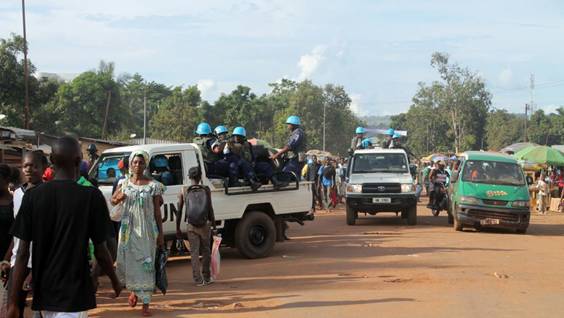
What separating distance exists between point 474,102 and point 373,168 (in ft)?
179

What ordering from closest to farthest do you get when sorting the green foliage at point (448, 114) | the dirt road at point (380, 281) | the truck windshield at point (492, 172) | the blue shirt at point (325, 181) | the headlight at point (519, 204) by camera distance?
the dirt road at point (380, 281) < the headlight at point (519, 204) < the truck windshield at point (492, 172) < the blue shirt at point (325, 181) < the green foliage at point (448, 114)

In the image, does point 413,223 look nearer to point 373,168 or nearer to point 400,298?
point 373,168

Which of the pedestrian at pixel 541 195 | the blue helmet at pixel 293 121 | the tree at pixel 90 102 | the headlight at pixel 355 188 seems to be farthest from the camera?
the tree at pixel 90 102

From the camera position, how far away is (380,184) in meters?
17.3

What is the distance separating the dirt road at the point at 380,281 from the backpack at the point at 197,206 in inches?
36.2

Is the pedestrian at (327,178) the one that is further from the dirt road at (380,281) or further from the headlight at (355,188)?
the dirt road at (380,281)

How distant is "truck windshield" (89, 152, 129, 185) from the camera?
418 inches

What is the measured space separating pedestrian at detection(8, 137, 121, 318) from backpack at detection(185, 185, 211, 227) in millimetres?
5157

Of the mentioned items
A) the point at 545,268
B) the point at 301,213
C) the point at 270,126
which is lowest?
the point at 545,268

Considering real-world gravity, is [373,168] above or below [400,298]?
above

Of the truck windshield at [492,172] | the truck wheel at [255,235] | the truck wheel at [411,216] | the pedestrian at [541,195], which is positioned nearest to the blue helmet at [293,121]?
the truck wheel at [255,235]

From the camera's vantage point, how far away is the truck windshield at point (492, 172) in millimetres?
16391

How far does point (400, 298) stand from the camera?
26.5 feet

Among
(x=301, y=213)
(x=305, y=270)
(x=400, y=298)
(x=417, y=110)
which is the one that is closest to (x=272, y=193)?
(x=301, y=213)
